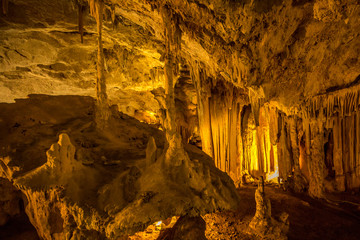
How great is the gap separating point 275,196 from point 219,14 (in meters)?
6.24

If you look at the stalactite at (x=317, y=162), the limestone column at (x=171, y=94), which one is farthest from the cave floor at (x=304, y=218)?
the limestone column at (x=171, y=94)

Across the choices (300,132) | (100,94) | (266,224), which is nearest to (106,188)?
(100,94)

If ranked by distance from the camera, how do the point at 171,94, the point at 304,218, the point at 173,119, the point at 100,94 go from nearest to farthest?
the point at 173,119 < the point at 171,94 < the point at 100,94 < the point at 304,218

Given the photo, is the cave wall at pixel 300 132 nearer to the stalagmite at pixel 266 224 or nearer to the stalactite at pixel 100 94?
the stalagmite at pixel 266 224

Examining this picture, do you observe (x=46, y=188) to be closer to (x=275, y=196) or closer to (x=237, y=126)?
(x=275, y=196)

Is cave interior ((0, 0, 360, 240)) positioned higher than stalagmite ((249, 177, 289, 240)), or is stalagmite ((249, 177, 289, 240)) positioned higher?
cave interior ((0, 0, 360, 240))

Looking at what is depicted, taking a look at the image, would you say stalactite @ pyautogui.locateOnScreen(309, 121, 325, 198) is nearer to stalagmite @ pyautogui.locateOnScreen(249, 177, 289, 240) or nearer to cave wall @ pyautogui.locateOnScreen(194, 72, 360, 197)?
cave wall @ pyautogui.locateOnScreen(194, 72, 360, 197)

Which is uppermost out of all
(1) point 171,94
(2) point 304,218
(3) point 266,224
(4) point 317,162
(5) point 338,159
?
(1) point 171,94

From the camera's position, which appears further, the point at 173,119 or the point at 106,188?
the point at 173,119

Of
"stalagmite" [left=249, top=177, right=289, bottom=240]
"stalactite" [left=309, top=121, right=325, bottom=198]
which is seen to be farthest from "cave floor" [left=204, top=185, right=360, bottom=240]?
"stalactite" [left=309, top=121, right=325, bottom=198]

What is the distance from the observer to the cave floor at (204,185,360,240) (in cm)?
466

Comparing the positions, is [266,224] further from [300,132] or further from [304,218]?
[300,132]

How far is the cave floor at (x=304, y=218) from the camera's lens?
4660mm

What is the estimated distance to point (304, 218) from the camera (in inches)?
210
